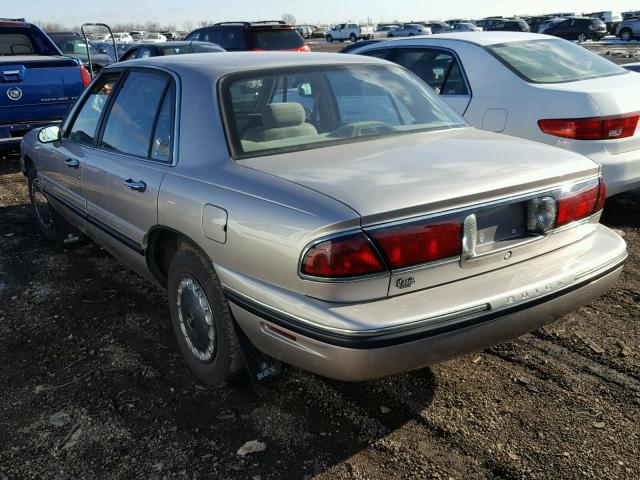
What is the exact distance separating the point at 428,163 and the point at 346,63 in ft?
3.81

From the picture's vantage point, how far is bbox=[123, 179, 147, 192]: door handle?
3131 mm

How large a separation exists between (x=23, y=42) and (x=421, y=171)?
29.2ft

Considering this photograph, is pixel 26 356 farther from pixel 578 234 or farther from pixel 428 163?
pixel 578 234

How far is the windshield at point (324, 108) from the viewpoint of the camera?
2893mm

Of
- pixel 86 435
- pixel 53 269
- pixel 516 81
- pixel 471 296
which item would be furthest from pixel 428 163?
pixel 53 269

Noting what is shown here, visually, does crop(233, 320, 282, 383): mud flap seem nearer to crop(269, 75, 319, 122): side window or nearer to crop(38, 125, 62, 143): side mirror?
crop(269, 75, 319, 122): side window

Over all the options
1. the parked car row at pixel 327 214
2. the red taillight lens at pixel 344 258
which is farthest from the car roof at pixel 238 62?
the red taillight lens at pixel 344 258

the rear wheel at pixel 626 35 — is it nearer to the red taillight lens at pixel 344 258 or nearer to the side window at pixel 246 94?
the side window at pixel 246 94


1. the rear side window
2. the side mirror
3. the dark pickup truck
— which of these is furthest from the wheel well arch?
the rear side window

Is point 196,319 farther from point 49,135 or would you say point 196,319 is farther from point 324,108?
point 49,135

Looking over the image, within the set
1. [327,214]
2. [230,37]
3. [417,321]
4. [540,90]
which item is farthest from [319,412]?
[230,37]

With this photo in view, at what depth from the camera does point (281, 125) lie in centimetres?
300

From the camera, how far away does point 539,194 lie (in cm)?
251

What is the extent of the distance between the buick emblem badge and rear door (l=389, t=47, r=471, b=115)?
15.4ft
